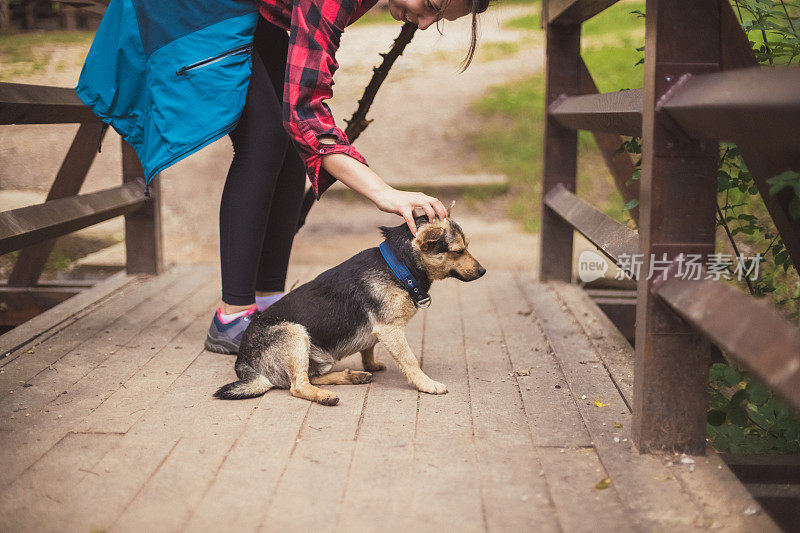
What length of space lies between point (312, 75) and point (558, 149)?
233 centimetres

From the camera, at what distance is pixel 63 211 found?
377 centimetres

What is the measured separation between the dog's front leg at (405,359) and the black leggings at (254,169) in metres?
0.70

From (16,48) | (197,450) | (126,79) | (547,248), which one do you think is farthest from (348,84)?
(197,450)

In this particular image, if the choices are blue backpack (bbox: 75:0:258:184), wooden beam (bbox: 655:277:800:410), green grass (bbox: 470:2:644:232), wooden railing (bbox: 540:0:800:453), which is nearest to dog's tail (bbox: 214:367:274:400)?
blue backpack (bbox: 75:0:258:184)

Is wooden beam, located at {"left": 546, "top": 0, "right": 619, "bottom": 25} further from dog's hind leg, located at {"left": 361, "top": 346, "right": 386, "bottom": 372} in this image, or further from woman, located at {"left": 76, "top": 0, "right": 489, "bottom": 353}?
dog's hind leg, located at {"left": 361, "top": 346, "right": 386, "bottom": 372}

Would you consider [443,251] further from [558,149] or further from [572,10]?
[558,149]

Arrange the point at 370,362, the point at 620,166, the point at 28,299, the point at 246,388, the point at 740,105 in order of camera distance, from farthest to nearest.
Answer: the point at 28,299, the point at 620,166, the point at 370,362, the point at 246,388, the point at 740,105

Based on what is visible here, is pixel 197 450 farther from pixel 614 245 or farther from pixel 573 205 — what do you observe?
pixel 573 205

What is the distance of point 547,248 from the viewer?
4746 millimetres

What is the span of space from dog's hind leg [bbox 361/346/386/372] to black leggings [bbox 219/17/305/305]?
0.57 metres

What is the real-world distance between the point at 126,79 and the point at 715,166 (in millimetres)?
2161

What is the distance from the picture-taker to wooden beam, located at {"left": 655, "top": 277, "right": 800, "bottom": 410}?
158cm


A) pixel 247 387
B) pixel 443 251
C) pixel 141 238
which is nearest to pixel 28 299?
pixel 141 238

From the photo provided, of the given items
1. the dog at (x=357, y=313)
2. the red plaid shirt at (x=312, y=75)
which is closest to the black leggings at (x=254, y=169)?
the dog at (x=357, y=313)
